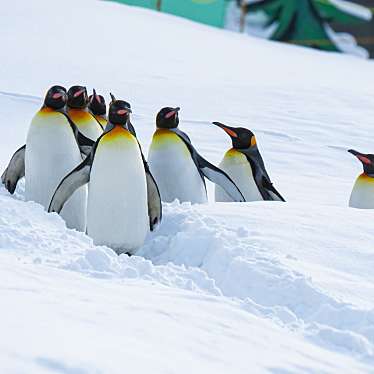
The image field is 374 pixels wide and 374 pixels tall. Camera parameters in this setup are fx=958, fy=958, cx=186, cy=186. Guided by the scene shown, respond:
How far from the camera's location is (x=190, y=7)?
47.9 feet

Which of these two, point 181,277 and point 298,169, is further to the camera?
point 298,169

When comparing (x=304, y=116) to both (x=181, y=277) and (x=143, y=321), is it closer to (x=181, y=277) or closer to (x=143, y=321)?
(x=181, y=277)

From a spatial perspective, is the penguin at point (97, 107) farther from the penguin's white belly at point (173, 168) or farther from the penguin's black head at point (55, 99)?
the penguin's black head at point (55, 99)

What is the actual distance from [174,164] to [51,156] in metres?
0.59

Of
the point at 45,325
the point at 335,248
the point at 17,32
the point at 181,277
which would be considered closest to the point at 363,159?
the point at 335,248

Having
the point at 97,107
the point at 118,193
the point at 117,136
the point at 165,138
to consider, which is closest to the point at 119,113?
the point at 117,136

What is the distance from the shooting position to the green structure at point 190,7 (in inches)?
571

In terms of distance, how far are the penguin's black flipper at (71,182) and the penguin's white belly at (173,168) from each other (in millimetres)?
635

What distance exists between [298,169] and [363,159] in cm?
170

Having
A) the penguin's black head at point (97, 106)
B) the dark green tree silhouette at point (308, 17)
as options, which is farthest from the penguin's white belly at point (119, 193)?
the dark green tree silhouette at point (308, 17)

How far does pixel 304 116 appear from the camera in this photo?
9289mm

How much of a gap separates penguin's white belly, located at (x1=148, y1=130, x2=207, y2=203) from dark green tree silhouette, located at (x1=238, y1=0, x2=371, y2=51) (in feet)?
35.3

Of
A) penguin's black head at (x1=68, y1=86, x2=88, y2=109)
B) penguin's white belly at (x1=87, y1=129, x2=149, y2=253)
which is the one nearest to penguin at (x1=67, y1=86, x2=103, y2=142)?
penguin's black head at (x1=68, y1=86, x2=88, y2=109)

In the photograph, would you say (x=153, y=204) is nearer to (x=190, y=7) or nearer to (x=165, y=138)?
(x=165, y=138)
